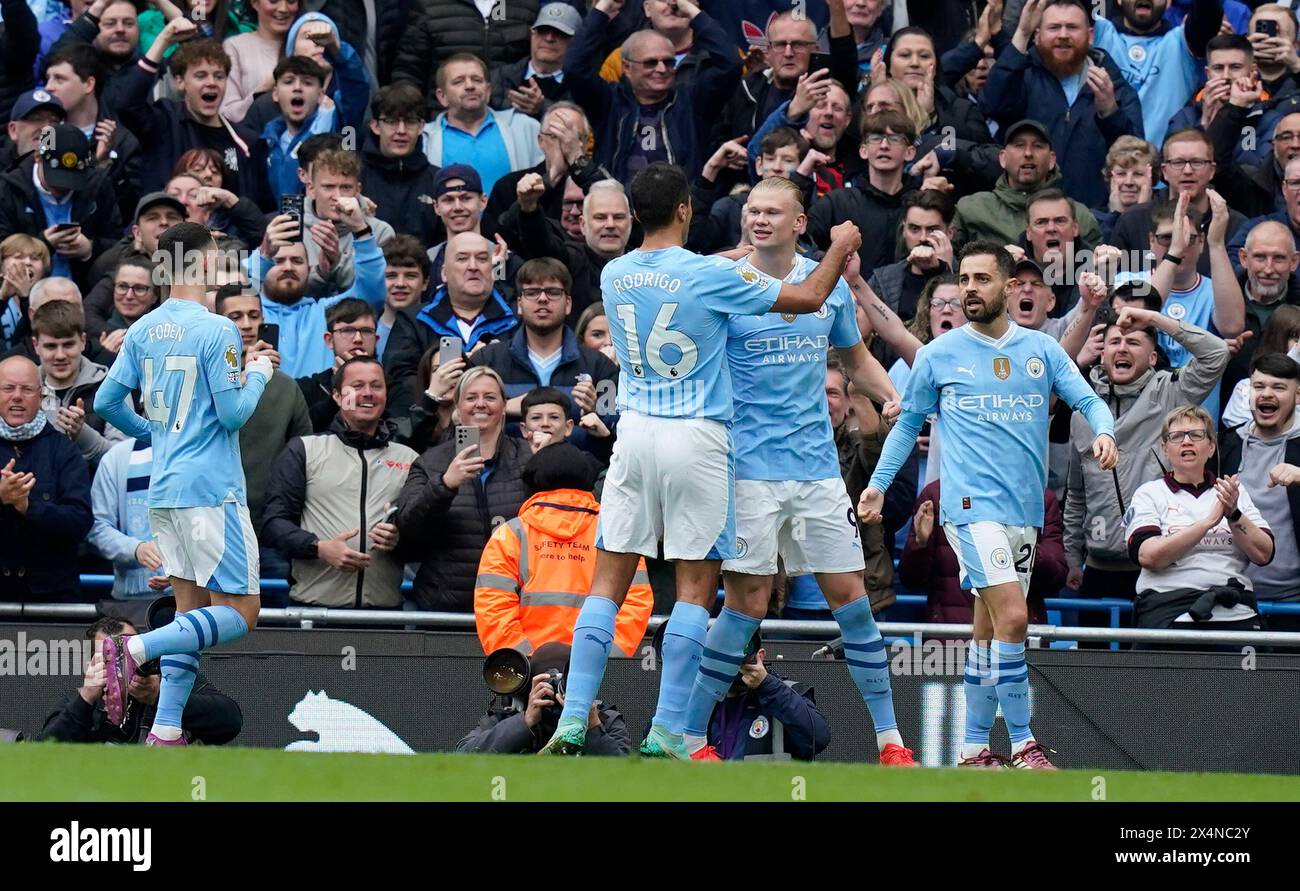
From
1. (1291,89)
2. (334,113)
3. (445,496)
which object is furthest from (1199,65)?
(445,496)

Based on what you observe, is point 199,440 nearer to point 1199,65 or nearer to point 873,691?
point 873,691

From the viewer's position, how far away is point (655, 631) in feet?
38.0

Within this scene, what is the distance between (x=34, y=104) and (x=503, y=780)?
9161mm

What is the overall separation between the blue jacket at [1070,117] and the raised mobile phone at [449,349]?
4.61 meters

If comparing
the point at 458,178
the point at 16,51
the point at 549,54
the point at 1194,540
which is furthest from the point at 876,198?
the point at 16,51

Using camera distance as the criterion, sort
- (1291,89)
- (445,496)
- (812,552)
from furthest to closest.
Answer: (1291,89), (445,496), (812,552)

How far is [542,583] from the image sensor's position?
10656mm

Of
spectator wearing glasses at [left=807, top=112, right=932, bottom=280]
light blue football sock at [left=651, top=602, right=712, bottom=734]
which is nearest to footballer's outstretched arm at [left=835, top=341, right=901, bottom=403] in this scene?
light blue football sock at [left=651, top=602, right=712, bottom=734]

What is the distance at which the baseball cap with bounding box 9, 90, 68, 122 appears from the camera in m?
15.3

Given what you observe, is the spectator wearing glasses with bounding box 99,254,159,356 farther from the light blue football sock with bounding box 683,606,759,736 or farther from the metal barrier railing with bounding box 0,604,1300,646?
the light blue football sock with bounding box 683,606,759,736

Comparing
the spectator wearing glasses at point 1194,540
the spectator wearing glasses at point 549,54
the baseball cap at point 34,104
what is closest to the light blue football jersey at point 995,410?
the spectator wearing glasses at point 1194,540

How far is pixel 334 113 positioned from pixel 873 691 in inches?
310

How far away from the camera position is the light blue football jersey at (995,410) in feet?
33.4
